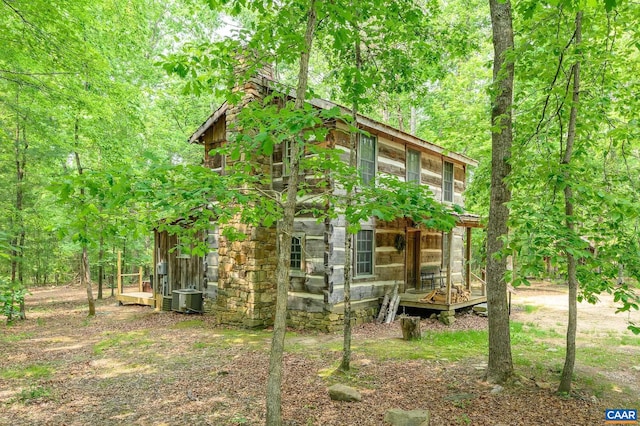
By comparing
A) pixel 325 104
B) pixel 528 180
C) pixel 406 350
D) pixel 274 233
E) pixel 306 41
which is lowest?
pixel 406 350

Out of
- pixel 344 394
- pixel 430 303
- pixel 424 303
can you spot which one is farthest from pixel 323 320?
pixel 344 394

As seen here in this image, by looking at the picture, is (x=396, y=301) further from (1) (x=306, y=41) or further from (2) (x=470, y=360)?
(1) (x=306, y=41)

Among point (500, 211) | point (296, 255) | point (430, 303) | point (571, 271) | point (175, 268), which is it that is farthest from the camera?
point (175, 268)

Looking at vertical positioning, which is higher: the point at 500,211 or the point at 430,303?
the point at 500,211

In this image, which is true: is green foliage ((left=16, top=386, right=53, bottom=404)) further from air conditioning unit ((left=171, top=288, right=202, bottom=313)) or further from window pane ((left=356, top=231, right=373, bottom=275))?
window pane ((left=356, top=231, right=373, bottom=275))

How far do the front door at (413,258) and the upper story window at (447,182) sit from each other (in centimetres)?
252

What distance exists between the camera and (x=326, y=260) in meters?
11.6

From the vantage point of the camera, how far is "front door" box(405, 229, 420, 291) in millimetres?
15438

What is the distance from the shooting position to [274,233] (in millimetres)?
12484

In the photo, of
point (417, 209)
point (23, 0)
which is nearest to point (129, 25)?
point (23, 0)

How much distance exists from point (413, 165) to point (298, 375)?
1004 centimetres

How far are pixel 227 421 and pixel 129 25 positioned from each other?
509 inches

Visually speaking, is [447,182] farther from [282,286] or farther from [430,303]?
[282,286]

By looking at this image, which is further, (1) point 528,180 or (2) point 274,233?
(2) point 274,233
